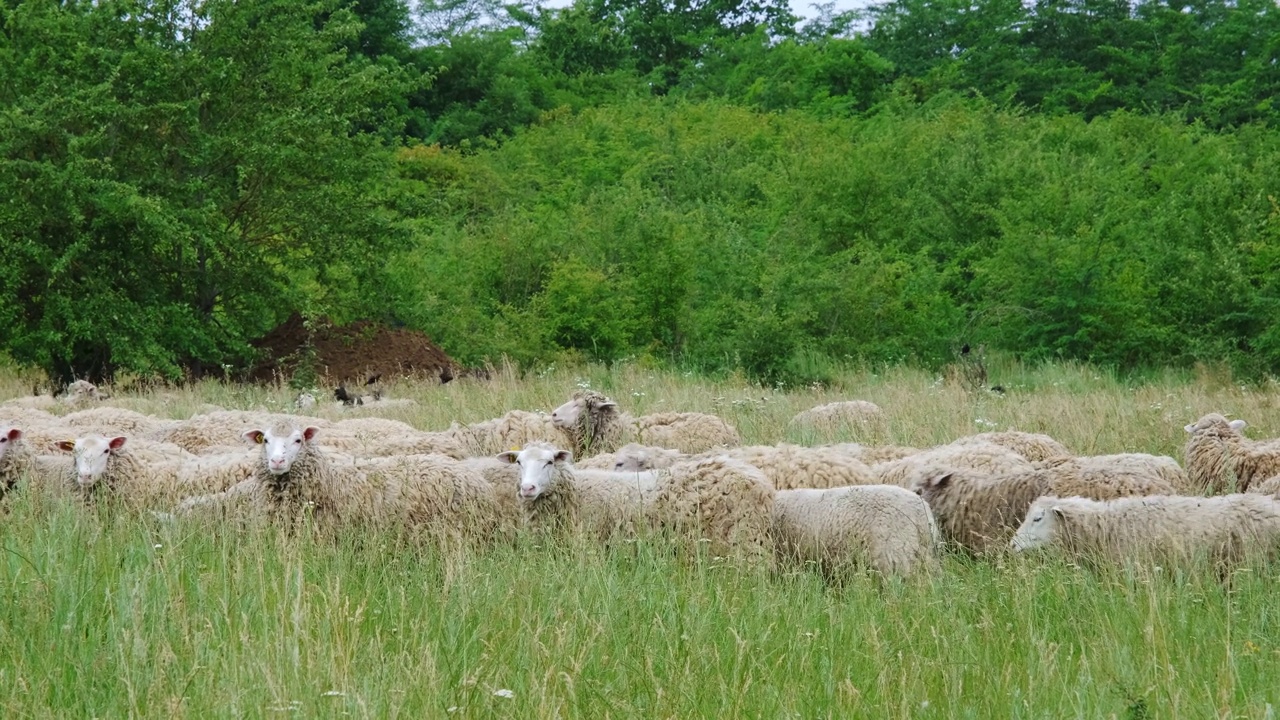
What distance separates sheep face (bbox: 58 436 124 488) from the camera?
27.9 feet

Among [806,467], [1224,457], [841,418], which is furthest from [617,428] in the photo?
[1224,457]

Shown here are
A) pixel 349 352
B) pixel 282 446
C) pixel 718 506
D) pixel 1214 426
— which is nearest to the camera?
pixel 718 506

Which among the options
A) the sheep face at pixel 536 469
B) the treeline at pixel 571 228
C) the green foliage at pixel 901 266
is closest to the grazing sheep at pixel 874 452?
the sheep face at pixel 536 469

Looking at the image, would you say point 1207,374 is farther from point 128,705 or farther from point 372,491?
point 128,705

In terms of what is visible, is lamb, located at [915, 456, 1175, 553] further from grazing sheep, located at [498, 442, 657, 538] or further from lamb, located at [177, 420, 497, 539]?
lamb, located at [177, 420, 497, 539]

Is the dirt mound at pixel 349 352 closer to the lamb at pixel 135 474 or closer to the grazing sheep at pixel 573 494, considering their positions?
the lamb at pixel 135 474

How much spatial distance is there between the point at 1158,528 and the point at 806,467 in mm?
2389

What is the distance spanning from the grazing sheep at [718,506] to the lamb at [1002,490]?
130 cm

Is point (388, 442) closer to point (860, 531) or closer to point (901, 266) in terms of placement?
point (860, 531)

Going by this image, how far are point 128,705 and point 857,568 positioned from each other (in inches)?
157

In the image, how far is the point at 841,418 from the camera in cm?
1262

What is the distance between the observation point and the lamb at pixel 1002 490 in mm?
8133

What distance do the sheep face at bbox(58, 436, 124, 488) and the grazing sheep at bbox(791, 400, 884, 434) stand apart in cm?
606

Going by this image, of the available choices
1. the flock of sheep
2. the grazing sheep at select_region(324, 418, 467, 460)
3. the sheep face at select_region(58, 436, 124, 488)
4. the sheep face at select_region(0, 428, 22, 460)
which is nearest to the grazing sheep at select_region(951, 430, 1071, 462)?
the flock of sheep
